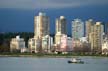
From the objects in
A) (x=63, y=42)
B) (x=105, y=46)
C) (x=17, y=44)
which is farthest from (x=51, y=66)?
(x=63, y=42)

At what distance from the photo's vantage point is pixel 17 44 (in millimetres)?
29922

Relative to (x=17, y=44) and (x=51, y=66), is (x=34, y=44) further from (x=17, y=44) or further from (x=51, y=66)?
(x=51, y=66)

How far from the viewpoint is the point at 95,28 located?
1260 inches

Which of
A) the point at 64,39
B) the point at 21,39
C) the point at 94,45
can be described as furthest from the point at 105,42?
the point at 21,39

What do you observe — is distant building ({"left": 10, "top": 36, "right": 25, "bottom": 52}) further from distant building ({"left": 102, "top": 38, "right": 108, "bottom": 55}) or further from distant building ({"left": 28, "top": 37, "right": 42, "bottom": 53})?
distant building ({"left": 102, "top": 38, "right": 108, "bottom": 55})

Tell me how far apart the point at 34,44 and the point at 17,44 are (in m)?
1.14

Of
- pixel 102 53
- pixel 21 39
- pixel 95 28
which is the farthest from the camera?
pixel 95 28

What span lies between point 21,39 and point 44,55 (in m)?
1.93

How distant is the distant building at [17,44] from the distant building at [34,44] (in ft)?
1.51

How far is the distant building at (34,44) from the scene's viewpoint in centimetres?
2898

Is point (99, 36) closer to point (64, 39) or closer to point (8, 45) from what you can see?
point (64, 39)

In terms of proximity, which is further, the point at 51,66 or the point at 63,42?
the point at 63,42

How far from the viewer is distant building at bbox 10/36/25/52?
28.6 meters

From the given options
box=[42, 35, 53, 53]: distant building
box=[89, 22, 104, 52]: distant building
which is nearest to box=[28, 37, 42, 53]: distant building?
box=[42, 35, 53, 53]: distant building
